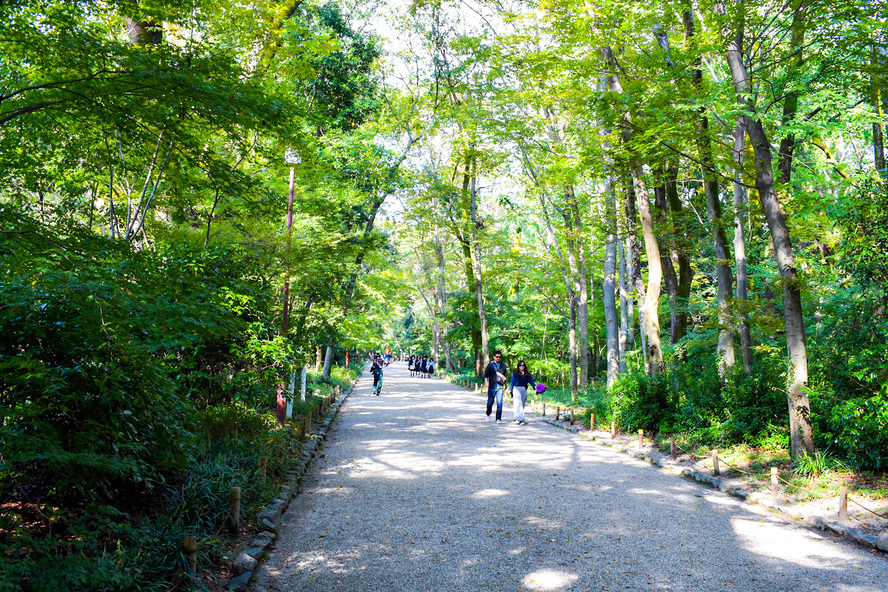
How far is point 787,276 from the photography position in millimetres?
7793

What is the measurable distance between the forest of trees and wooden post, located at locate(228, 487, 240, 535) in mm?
220

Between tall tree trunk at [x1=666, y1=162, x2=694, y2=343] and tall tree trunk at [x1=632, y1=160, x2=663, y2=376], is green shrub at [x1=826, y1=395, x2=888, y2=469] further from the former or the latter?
tall tree trunk at [x1=666, y1=162, x2=694, y2=343]

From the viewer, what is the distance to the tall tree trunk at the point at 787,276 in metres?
7.52

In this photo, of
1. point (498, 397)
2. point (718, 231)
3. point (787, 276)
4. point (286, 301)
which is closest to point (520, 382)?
point (498, 397)

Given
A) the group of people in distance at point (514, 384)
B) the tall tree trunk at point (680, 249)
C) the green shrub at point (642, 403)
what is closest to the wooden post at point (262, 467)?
the group of people in distance at point (514, 384)

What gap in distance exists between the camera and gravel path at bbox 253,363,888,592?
4.39 metres

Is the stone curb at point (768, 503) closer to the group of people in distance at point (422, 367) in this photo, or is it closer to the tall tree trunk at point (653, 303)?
the tall tree trunk at point (653, 303)

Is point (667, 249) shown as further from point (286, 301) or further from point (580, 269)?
point (286, 301)

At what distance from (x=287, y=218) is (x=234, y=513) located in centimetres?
776

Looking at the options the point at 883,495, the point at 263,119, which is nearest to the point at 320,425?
the point at 263,119

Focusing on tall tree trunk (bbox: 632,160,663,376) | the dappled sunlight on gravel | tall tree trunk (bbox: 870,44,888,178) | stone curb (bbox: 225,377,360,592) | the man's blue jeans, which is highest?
tall tree trunk (bbox: 870,44,888,178)

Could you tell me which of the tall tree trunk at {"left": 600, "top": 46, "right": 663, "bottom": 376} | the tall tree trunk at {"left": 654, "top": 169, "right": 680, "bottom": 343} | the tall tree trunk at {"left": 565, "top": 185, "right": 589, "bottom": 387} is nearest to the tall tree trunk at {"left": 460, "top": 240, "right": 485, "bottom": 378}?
the tall tree trunk at {"left": 565, "top": 185, "right": 589, "bottom": 387}

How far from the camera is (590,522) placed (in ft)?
19.3

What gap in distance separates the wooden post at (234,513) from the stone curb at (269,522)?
22cm
